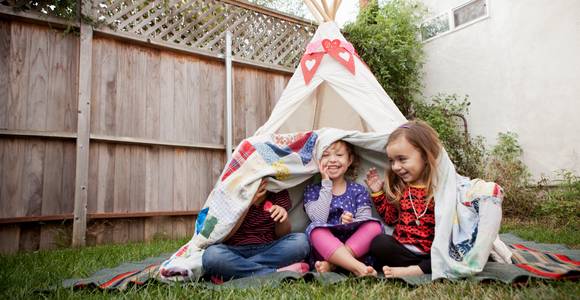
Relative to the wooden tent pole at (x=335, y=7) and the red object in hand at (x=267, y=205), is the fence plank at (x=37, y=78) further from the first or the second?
the wooden tent pole at (x=335, y=7)

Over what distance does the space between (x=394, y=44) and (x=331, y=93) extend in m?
2.63

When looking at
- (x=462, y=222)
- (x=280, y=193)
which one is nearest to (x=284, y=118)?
(x=280, y=193)

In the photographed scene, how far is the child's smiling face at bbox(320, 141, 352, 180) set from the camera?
2.12 m

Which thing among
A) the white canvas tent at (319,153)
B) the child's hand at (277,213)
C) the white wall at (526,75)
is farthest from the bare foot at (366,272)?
the white wall at (526,75)

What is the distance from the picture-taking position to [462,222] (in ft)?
5.59

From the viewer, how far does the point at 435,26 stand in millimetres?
5680

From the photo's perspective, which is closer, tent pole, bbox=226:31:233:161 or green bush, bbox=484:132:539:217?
tent pole, bbox=226:31:233:161

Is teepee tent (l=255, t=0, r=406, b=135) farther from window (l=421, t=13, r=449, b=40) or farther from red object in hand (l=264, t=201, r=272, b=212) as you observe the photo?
window (l=421, t=13, r=449, b=40)

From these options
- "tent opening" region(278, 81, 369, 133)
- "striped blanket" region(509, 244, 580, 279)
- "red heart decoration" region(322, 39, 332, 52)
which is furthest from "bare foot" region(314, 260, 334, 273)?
"red heart decoration" region(322, 39, 332, 52)

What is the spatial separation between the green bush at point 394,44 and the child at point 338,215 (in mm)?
3116

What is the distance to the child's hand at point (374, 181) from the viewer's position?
2162mm

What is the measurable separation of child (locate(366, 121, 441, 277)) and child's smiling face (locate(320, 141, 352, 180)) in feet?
0.94

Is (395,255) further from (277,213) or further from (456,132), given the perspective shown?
(456,132)

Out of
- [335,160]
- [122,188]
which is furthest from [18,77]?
[335,160]
